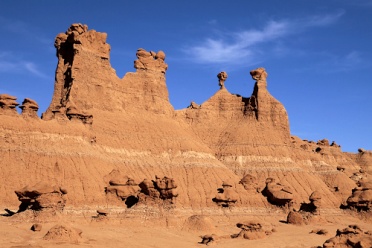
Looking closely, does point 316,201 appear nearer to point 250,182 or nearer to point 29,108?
point 250,182

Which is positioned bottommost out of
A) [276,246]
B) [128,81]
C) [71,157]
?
[276,246]

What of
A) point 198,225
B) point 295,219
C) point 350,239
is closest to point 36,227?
point 198,225

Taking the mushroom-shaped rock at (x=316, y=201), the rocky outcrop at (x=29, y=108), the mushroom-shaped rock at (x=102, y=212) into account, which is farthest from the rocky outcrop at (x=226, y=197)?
the rocky outcrop at (x=29, y=108)

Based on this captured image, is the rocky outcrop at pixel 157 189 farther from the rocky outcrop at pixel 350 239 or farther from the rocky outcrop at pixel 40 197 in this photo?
the rocky outcrop at pixel 350 239

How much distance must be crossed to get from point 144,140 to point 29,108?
70.5 feet

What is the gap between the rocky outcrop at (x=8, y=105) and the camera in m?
64.6

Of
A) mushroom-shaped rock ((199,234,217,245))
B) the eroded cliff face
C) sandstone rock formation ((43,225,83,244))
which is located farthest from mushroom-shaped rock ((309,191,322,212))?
sandstone rock formation ((43,225,83,244))

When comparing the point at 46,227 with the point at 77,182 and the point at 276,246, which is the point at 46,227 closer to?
the point at 77,182

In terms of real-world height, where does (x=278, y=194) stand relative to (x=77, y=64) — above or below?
below

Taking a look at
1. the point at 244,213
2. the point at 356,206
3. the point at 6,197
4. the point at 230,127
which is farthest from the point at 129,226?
the point at 230,127

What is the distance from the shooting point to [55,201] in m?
50.5

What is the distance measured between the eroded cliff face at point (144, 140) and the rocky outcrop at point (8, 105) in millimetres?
123

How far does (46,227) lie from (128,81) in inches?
1769

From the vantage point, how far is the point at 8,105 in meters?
64.8
